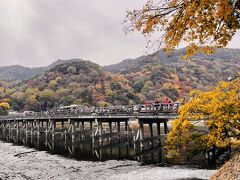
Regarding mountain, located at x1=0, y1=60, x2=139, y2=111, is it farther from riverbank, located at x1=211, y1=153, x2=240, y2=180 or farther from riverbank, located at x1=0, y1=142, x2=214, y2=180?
riverbank, located at x1=211, y1=153, x2=240, y2=180

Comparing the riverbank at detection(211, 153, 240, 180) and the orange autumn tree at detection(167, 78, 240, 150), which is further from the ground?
the orange autumn tree at detection(167, 78, 240, 150)

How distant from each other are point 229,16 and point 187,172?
12831mm

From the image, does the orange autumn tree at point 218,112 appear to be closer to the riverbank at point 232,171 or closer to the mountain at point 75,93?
the riverbank at point 232,171

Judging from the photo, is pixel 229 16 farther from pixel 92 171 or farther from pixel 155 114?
pixel 155 114

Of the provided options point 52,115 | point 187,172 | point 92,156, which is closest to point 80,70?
point 52,115

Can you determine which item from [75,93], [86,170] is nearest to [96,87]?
[75,93]

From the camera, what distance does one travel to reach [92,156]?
90.5 feet

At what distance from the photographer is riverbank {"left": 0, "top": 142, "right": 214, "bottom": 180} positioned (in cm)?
1795

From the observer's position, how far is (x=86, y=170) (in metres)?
20.8

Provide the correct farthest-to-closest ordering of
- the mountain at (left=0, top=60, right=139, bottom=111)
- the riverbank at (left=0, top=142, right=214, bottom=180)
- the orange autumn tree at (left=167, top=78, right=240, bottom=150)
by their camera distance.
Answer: the mountain at (left=0, top=60, right=139, bottom=111), the riverbank at (left=0, top=142, right=214, bottom=180), the orange autumn tree at (left=167, top=78, right=240, bottom=150)

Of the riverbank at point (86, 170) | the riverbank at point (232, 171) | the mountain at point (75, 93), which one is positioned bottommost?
the riverbank at point (86, 170)

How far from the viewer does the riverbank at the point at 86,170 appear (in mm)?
17953

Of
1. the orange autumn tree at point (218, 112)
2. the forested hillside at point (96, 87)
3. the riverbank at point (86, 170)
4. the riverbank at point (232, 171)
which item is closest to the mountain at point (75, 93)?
the forested hillside at point (96, 87)

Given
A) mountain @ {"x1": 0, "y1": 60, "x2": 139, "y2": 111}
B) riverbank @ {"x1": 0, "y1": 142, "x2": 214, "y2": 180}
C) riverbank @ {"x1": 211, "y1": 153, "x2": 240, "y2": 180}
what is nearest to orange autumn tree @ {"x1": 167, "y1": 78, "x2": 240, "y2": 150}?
riverbank @ {"x1": 211, "y1": 153, "x2": 240, "y2": 180}
